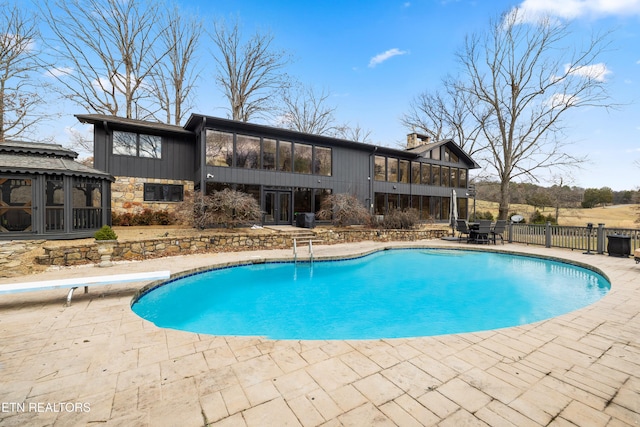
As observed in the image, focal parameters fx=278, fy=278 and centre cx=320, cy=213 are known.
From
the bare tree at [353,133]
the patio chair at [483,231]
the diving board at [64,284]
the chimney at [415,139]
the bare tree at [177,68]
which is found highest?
the bare tree at [177,68]

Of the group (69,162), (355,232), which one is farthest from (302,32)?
(69,162)

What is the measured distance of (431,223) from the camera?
18.3 metres

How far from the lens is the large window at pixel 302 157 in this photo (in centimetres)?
1384

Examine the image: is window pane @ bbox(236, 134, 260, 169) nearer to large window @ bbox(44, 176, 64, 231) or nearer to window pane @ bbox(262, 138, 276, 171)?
window pane @ bbox(262, 138, 276, 171)

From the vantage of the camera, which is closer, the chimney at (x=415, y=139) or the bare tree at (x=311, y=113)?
the chimney at (x=415, y=139)

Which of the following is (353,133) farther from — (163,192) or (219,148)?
(163,192)

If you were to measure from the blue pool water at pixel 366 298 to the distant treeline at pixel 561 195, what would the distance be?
21.2 metres

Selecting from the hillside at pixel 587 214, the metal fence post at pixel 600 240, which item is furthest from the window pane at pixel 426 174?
the hillside at pixel 587 214

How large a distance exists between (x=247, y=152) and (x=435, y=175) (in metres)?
13.1

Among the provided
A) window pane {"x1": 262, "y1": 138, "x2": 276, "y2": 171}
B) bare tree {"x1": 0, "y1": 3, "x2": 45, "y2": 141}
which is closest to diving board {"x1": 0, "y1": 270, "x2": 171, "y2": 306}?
window pane {"x1": 262, "y1": 138, "x2": 276, "y2": 171}

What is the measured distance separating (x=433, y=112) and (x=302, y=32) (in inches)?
560

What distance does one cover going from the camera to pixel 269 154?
1308 cm

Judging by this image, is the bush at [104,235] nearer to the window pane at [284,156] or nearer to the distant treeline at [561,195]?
the window pane at [284,156]

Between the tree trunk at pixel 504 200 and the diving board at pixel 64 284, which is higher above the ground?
the tree trunk at pixel 504 200
